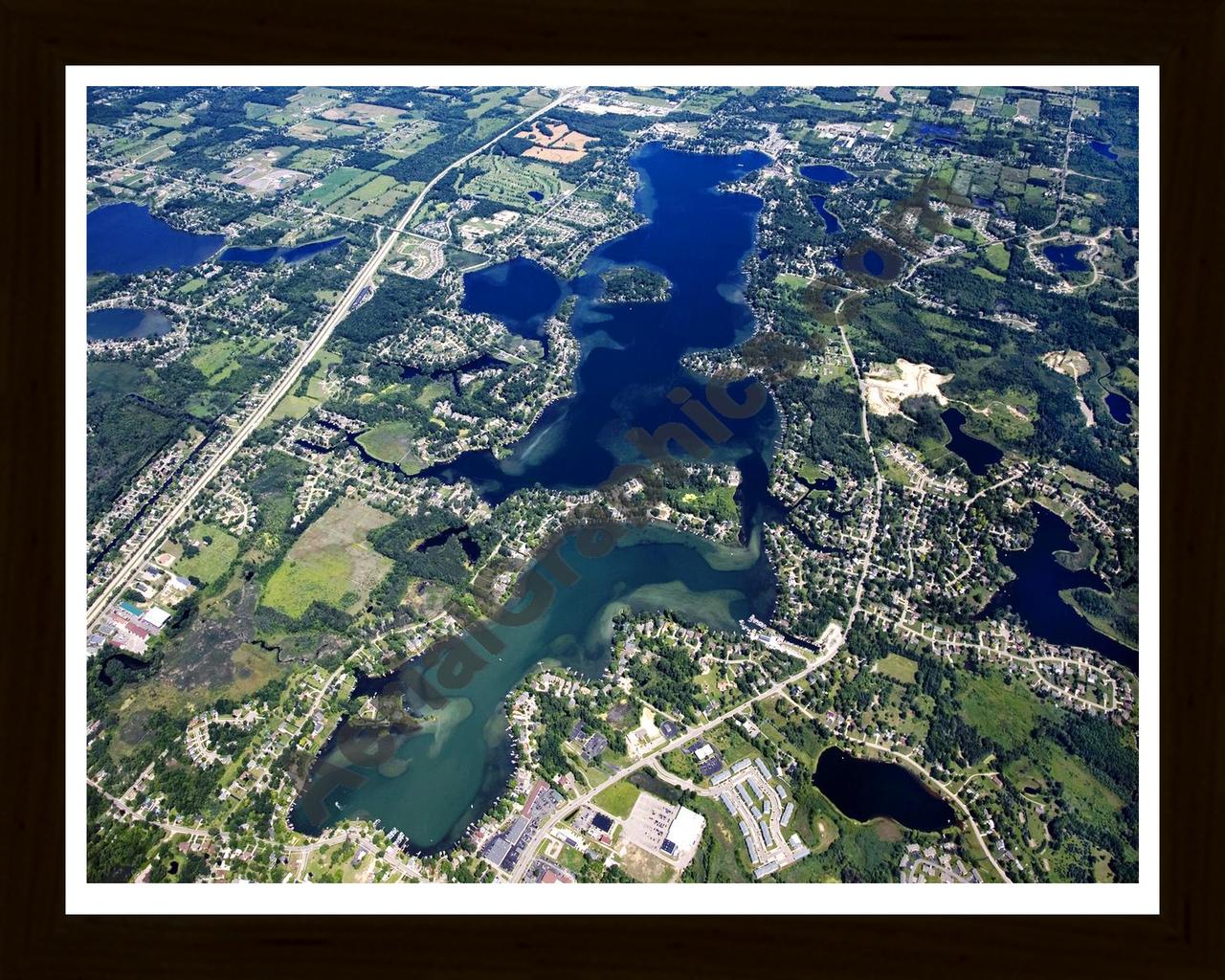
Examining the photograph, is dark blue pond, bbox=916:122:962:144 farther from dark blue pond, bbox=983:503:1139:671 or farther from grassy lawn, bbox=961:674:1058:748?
grassy lawn, bbox=961:674:1058:748

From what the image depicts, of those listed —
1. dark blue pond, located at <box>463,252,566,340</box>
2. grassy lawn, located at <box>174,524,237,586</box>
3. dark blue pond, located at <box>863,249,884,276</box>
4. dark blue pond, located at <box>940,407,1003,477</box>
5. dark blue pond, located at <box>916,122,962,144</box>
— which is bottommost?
grassy lawn, located at <box>174,524,237,586</box>

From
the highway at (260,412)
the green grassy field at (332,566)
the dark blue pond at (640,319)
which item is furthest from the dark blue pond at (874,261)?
the green grassy field at (332,566)

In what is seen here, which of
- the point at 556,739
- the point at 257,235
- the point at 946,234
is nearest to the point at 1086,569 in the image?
the point at 556,739

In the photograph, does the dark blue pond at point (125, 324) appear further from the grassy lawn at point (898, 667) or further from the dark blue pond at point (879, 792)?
the dark blue pond at point (879, 792)

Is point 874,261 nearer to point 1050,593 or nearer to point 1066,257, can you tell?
point 1066,257

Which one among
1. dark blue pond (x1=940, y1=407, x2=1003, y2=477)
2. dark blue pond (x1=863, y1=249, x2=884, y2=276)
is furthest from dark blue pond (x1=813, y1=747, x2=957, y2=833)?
Answer: dark blue pond (x1=863, y1=249, x2=884, y2=276)

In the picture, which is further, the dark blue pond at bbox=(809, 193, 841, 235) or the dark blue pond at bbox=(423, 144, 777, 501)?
the dark blue pond at bbox=(809, 193, 841, 235)
